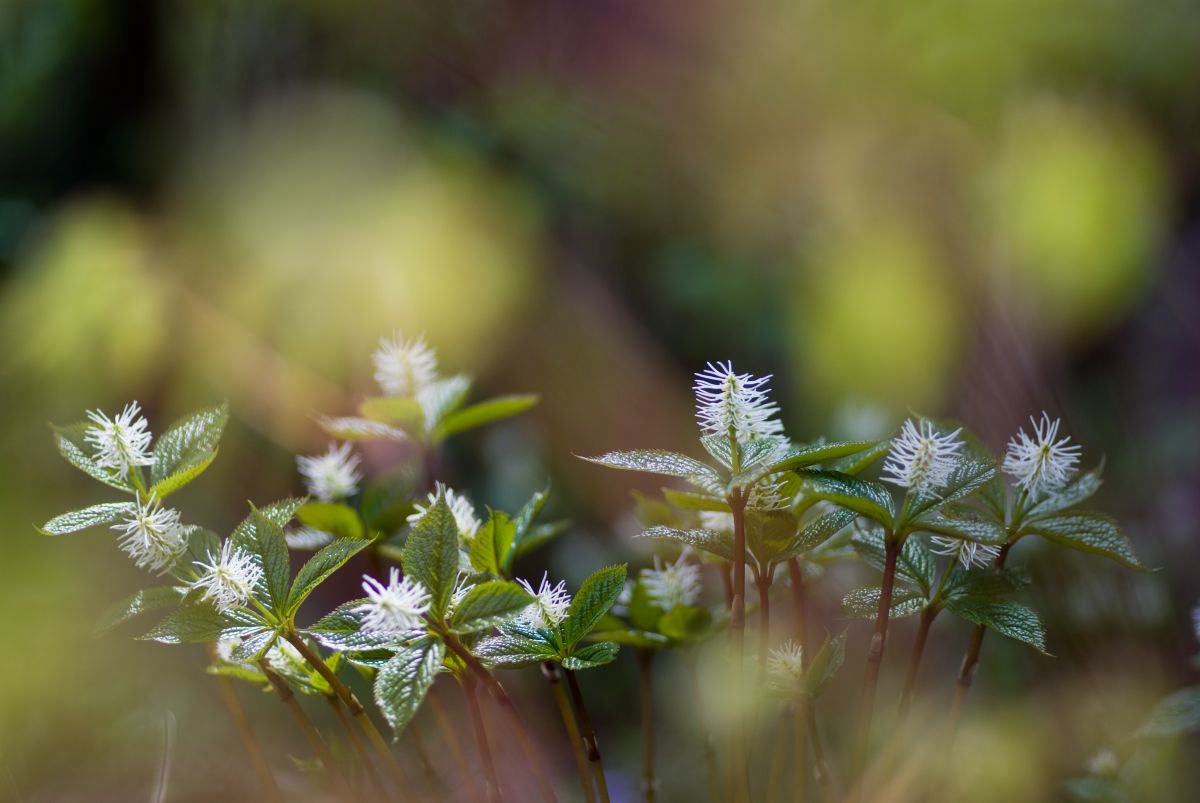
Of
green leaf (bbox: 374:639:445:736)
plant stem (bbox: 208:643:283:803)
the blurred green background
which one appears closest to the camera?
green leaf (bbox: 374:639:445:736)

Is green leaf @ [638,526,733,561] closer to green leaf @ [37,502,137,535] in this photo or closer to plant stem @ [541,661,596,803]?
plant stem @ [541,661,596,803]

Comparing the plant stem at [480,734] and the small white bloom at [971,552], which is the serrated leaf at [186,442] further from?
the small white bloom at [971,552]

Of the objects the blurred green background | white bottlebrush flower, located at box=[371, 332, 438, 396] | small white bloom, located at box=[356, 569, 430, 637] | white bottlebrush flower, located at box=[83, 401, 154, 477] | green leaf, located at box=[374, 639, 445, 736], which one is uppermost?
the blurred green background

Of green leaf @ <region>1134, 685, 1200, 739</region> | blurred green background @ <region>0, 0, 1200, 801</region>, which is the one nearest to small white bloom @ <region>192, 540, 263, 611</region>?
green leaf @ <region>1134, 685, 1200, 739</region>

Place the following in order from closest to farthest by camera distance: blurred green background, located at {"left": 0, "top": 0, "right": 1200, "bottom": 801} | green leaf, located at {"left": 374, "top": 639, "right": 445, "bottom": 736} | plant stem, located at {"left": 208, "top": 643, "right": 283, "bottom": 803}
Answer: green leaf, located at {"left": 374, "top": 639, "right": 445, "bottom": 736} → plant stem, located at {"left": 208, "top": 643, "right": 283, "bottom": 803} → blurred green background, located at {"left": 0, "top": 0, "right": 1200, "bottom": 801}

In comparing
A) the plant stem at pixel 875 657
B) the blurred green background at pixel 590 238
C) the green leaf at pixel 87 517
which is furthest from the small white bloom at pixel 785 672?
the blurred green background at pixel 590 238

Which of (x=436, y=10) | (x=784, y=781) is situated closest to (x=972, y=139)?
(x=436, y=10)

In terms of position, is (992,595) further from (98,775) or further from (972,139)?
(972,139)
